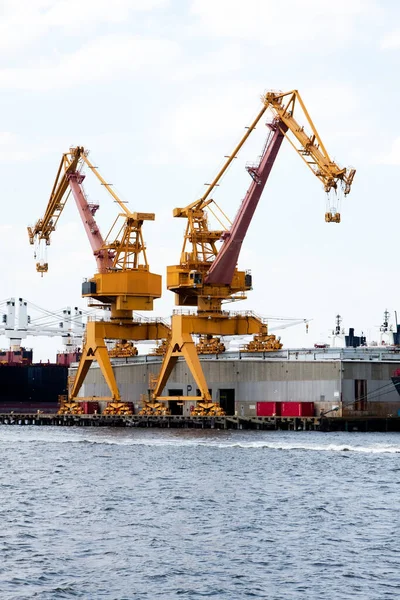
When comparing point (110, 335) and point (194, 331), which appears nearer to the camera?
point (194, 331)

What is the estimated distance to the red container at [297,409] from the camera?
88.5m

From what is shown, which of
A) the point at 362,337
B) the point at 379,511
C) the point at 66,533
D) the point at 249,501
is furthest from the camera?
the point at 362,337

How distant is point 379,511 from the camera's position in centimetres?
4209

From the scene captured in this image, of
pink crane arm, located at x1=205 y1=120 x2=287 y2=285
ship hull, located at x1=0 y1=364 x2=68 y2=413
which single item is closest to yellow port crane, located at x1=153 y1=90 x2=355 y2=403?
pink crane arm, located at x1=205 y1=120 x2=287 y2=285

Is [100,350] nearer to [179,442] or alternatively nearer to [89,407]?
[89,407]

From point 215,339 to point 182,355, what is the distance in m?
6.17

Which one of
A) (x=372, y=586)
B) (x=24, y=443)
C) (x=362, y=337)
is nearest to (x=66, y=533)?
(x=372, y=586)

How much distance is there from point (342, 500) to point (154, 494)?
731 centimetres

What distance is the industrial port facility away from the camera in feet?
292

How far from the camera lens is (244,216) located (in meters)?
92.6

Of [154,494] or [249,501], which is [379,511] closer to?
[249,501]

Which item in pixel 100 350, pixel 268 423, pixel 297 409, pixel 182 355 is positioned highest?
pixel 100 350

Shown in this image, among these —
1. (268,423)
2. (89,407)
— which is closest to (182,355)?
(268,423)

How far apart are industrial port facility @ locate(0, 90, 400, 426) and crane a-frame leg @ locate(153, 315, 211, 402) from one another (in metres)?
0.08
